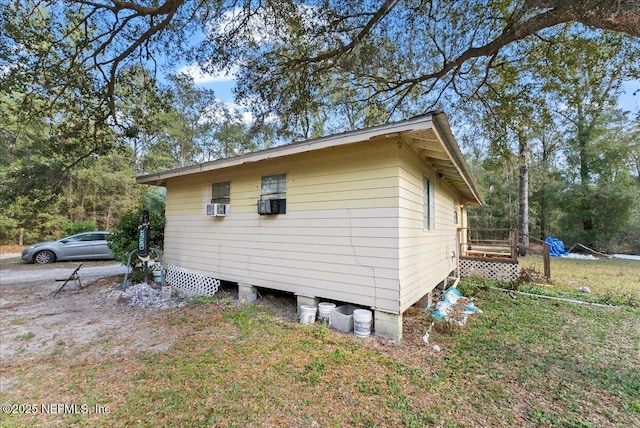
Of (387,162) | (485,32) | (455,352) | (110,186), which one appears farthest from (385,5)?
(110,186)

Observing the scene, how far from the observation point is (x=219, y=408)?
2273 millimetres

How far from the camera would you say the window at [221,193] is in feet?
18.7

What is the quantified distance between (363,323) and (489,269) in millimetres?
6268

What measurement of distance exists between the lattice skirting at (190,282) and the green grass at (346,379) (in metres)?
1.60

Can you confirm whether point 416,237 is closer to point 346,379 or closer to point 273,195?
point 346,379

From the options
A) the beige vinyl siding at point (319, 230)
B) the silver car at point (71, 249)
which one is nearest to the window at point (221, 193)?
the beige vinyl siding at point (319, 230)

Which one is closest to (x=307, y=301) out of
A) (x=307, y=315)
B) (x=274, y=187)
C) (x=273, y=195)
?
(x=307, y=315)

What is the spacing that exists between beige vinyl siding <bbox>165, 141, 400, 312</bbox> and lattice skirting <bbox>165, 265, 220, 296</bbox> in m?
0.20

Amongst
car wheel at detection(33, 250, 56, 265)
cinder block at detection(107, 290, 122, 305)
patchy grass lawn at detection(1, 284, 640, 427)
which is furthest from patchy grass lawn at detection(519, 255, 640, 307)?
car wheel at detection(33, 250, 56, 265)

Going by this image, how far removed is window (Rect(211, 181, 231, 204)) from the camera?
571cm

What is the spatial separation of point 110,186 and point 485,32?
783 inches

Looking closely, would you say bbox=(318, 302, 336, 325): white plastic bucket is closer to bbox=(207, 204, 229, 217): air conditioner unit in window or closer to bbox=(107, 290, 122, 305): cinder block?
bbox=(207, 204, 229, 217): air conditioner unit in window

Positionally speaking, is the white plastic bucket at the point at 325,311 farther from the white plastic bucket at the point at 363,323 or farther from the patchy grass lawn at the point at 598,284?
the patchy grass lawn at the point at 598,284

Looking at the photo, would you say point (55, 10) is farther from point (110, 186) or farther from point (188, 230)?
point (110, 186)
